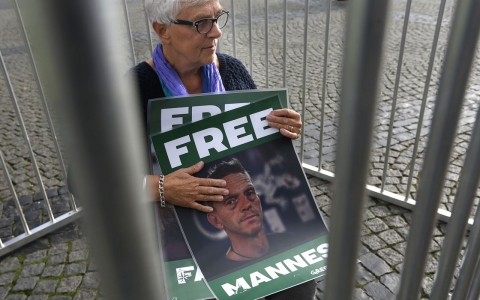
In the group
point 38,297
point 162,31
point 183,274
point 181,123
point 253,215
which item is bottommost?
point 38,297

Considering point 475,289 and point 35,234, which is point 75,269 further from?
point 475,289

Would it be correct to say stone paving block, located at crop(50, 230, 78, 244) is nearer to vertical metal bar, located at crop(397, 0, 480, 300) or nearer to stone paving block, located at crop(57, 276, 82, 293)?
stone paving block, located at crop(57, 276, 82, 293)

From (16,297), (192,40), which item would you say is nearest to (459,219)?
(192,40)

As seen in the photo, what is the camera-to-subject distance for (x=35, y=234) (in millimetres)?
2604

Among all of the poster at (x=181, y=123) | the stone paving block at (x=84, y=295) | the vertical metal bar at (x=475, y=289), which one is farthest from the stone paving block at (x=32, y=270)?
the vertical metal bar at (x=475, y=289)

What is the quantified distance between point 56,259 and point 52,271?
9 centimetres

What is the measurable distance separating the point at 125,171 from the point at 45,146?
3.81 m

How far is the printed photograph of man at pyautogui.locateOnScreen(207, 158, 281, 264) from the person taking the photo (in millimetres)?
1351

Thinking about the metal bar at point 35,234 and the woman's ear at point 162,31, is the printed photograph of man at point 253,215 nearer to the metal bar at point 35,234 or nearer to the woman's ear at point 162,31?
the woman's ear at point 162,31

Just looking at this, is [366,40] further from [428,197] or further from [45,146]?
[45,146]

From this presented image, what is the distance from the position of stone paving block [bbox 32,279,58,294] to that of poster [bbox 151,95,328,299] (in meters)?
1.29

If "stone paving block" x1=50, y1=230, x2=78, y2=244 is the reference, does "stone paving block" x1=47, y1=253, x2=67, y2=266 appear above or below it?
below

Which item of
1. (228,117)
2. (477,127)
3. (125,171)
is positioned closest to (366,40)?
(125,171)

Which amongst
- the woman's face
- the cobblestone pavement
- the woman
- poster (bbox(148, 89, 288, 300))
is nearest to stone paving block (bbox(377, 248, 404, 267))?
the cobblestone pavement
